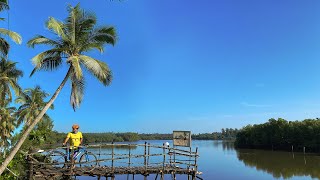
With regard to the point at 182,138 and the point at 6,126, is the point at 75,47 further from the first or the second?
the point at 6,126

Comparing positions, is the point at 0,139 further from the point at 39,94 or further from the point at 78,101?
the point at 78,101

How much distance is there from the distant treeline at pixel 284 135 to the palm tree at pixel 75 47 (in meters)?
71.1

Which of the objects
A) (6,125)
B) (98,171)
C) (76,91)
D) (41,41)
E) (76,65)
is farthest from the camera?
(6,125)

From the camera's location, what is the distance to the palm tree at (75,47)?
13.7 m

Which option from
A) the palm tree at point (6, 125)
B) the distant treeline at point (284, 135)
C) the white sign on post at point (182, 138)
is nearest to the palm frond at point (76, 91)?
the white sign on post at point (182, 138)

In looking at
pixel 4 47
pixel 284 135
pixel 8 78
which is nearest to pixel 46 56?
pixel 4 47

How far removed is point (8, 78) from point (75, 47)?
13924 millimetres

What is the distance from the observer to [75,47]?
14219 millimetres

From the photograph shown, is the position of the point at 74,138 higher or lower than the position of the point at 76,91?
lower

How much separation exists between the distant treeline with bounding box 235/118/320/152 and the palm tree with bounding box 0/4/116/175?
71.1m

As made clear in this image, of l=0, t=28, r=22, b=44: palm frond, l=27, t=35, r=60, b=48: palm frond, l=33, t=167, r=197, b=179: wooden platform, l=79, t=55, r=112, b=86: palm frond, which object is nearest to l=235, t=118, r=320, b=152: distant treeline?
l=33, t=167, r=197, b=179: wooden platform

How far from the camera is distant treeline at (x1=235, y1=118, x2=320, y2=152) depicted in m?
78.2

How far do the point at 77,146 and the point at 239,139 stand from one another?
353 feet

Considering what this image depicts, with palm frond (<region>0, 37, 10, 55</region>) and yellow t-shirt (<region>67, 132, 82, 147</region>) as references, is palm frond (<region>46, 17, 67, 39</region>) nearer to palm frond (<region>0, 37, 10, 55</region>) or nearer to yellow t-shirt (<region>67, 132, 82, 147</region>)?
palm frond (<region>0, 37, 10, 55</region>)
